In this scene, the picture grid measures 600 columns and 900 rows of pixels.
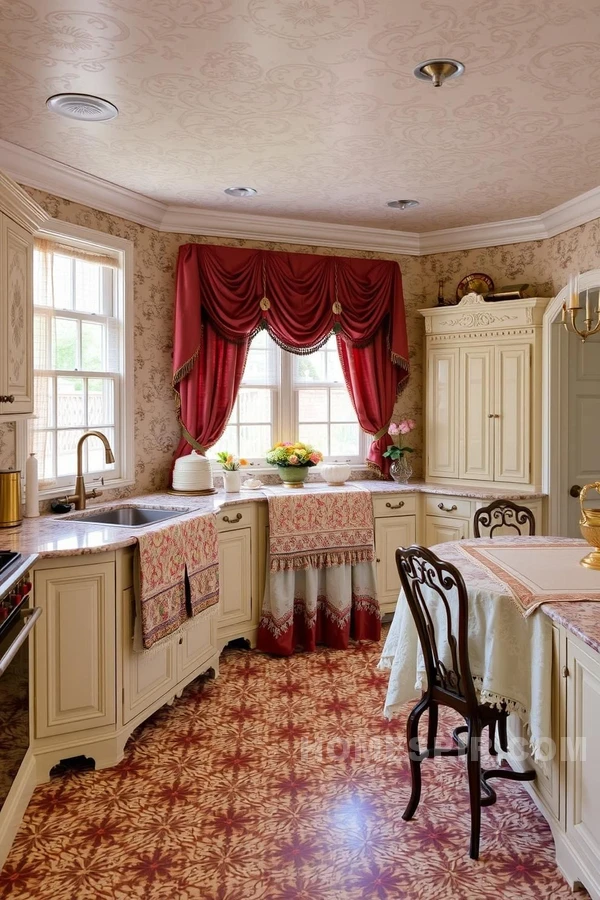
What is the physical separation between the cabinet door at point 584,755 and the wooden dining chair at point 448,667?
0.31m

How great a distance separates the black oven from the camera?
217 cm

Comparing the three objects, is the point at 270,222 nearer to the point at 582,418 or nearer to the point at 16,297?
the point at 16,297

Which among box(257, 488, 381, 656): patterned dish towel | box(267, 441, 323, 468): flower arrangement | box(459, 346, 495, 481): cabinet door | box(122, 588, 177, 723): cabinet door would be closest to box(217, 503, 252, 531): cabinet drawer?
box(257, 488, 381, 656): patterned dish towel

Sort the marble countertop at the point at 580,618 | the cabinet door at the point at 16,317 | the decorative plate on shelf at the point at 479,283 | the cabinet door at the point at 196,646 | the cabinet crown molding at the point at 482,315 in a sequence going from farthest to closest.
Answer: the decorative plate on shelf at the point at 479,283 < the cabinet crown molding at the point at 482,315 < the cabinet door at the point at 196,646 < the cabinet door at the point at 16,317 < the marble countertop at the point at 580,618

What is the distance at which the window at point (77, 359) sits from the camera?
365 centimetres

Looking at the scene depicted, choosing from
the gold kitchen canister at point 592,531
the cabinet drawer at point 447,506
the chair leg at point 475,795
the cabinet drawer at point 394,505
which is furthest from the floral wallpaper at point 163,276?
the chair leg at point 475,795

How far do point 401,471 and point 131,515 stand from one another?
6.52 ft

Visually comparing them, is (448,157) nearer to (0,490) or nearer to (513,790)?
(0,490)

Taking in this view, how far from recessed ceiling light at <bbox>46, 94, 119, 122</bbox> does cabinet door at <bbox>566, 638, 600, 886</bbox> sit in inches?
108

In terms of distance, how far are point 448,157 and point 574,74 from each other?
3.10 feet

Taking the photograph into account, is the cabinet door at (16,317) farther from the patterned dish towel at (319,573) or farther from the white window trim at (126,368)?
the patterned dish towel at (319,573)

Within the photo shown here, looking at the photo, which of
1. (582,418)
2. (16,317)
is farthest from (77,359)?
(582,418)

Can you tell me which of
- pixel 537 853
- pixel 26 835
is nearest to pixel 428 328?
pixel 537 853

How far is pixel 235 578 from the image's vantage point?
4.11 meters
